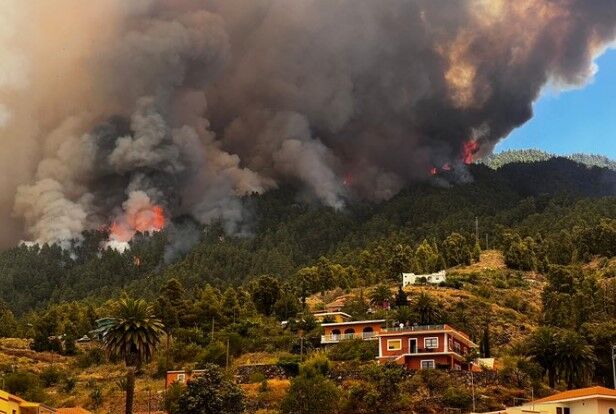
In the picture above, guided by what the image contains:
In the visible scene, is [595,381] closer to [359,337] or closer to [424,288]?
[359,337]

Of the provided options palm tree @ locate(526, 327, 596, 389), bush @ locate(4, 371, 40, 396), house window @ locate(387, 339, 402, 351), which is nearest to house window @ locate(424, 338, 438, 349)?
house window @ locate(387, 339, 402, 351)

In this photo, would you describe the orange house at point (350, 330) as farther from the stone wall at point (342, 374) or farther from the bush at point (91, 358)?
the bush at point (91, 358)

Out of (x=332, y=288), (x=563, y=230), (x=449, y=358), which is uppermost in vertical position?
(x=563, y=230)

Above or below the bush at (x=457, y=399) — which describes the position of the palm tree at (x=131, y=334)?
above

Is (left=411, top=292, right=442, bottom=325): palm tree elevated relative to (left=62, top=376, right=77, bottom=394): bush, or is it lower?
elevated

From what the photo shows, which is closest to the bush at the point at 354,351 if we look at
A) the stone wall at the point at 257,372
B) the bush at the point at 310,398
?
the stone wall at the point at 257,372

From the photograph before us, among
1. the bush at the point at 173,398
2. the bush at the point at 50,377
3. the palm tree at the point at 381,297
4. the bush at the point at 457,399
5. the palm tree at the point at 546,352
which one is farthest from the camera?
the palm tree at the point at 381,297

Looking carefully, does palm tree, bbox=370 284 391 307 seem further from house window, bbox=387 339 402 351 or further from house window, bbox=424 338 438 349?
house window, bbox=424 338 438 349

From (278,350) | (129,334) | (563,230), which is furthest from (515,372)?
(563,230)
